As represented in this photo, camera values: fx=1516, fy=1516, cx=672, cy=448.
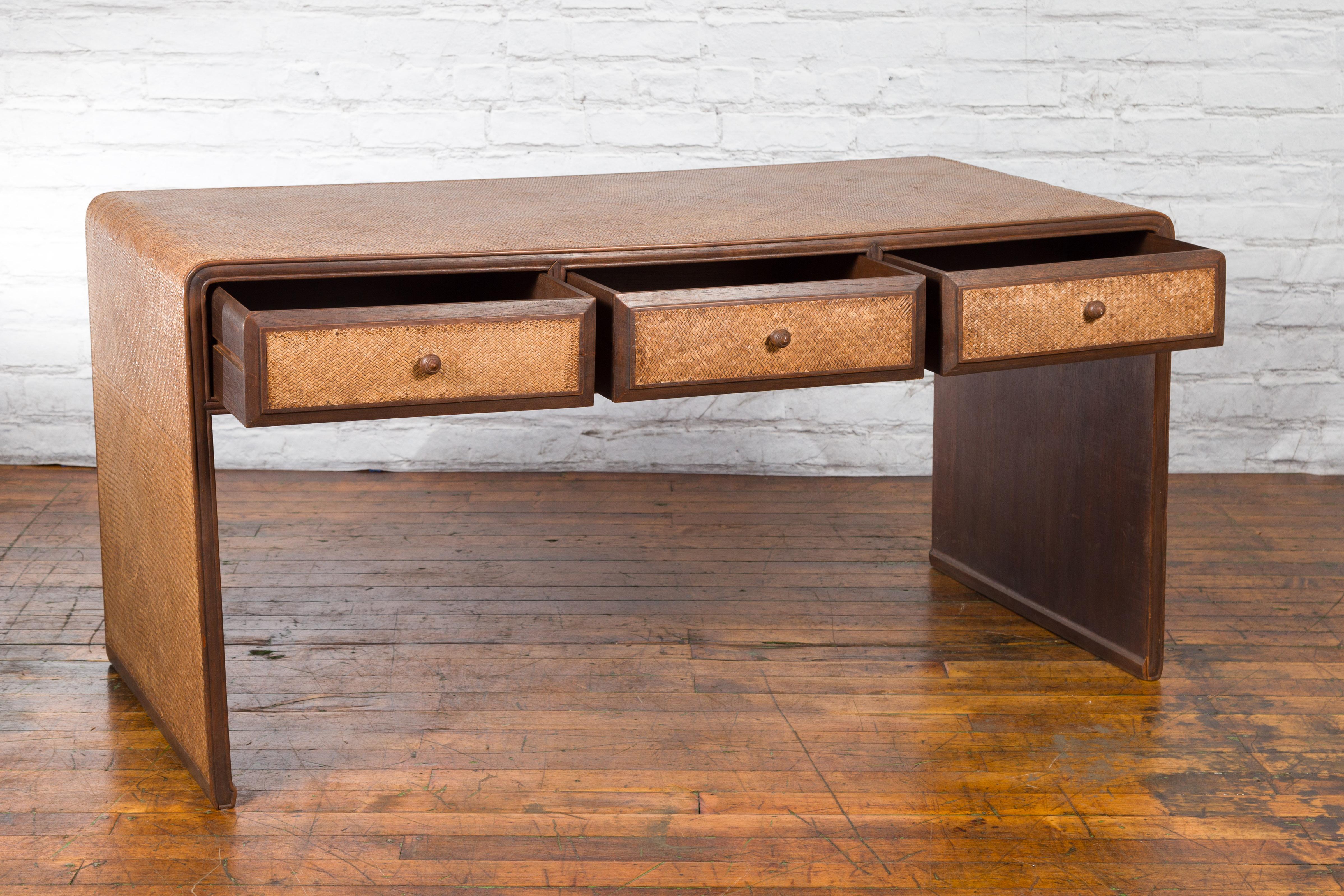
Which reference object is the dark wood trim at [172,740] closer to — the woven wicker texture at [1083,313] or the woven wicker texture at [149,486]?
the woven wicker texture at [149,486]

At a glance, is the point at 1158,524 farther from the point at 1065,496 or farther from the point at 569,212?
the point at 569,212

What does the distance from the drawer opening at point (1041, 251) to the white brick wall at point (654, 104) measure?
1.01 m

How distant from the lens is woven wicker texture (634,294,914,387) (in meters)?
1.70

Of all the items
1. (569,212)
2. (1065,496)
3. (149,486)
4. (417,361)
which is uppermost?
(569,212)

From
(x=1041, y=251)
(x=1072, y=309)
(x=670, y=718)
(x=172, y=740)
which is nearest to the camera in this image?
(x=1072, y=309)

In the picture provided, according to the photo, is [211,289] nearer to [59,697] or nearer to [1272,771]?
[59,697]

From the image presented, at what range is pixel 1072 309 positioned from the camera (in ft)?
6.10

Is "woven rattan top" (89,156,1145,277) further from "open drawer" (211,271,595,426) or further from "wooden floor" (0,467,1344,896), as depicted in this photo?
"wooden floor" (0,467,1344,896)

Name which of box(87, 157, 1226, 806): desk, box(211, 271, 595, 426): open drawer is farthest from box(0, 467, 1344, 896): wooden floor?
box(211, 271, 595, 426): open drawer

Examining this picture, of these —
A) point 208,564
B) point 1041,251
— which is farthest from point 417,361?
point 1041,251

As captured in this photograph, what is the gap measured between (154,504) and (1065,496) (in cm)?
133

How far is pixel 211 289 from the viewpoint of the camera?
1677 mm

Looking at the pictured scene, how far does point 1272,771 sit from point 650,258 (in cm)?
103

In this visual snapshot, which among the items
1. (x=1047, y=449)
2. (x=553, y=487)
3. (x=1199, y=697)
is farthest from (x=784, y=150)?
(x=1199, y=697)
